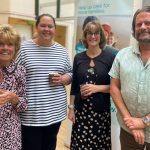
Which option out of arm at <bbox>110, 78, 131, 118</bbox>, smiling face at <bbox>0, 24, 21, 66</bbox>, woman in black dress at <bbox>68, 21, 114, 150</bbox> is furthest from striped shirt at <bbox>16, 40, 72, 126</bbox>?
arm at <bbox>110, 78, 131, 118</bbox>

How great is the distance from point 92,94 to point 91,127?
272 millimetres

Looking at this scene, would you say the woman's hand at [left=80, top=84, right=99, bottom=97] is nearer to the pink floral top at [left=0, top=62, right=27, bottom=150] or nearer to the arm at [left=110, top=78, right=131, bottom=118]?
the arm at [left=110, top=78, right=131, bottom=118]

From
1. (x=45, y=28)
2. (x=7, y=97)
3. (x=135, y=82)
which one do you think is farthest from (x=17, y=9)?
(x=135, y=82)

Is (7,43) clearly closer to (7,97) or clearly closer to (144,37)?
(7,97)

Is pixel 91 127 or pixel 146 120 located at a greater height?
pixel 146 120

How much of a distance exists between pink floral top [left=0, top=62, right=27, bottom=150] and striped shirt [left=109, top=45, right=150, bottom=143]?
2.23 feet

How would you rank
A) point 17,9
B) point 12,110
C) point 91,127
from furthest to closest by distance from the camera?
point 17,9 < point 91,127 < point 12,110

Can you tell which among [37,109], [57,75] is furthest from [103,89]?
[37,109]

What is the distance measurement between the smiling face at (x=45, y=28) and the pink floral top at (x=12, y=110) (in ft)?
1.15

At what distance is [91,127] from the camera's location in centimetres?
232

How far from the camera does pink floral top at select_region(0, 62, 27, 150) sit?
6.07 feet

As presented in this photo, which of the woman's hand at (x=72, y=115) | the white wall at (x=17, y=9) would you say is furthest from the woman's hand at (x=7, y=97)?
the white wall at (x=17, y=9)

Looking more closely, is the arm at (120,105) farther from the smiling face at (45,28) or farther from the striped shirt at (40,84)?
the smiling face at (45,28)

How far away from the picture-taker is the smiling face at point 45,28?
2207 mm
